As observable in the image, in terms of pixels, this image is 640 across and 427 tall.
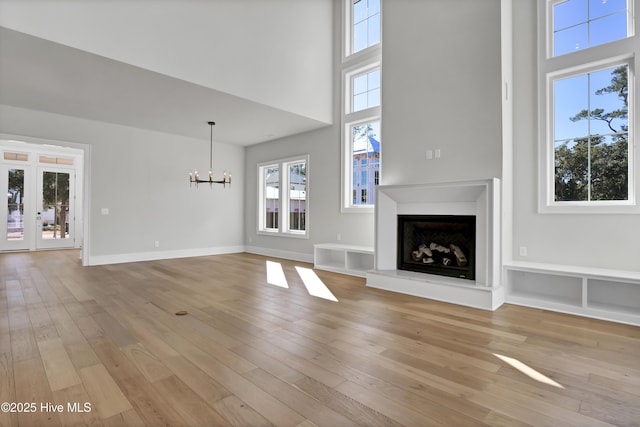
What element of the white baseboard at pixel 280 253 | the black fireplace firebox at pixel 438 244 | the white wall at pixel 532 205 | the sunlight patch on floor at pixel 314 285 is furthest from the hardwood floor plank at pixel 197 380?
the white baseboard at pixel 280 253

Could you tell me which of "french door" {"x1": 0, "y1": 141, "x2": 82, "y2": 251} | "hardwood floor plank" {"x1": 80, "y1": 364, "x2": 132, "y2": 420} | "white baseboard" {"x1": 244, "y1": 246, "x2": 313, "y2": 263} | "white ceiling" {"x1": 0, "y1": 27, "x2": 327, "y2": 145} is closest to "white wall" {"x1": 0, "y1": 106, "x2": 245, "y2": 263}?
"white ceiling" {"x1": 0, "y1": 27, "x2": 327, "y2": 145}

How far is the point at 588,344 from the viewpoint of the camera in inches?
101

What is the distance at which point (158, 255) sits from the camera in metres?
7.04

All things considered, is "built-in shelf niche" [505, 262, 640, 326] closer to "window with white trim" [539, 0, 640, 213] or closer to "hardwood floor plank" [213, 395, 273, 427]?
"window with white trim" [539, 0, 640, 213]

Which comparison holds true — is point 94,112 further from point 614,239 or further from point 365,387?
point 614,239

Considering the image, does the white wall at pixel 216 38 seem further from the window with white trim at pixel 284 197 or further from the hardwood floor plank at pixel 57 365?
the hardwood floor plank at pixel 57 365

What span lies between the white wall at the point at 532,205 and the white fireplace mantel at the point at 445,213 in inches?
25.5

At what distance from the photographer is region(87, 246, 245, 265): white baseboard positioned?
6.30 metres

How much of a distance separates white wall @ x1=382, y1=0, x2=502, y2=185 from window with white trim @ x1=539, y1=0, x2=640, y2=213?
0.73 m

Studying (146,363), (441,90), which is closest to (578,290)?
(441,90)

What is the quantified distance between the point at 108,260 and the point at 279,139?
14.2 feet

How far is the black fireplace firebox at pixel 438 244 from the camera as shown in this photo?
3.99 m

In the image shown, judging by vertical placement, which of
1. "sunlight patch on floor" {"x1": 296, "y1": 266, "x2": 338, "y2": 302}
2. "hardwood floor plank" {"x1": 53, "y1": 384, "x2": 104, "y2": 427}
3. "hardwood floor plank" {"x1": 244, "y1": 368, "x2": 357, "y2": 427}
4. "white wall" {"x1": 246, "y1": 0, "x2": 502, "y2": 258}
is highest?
"white wall" {"x1": 246, "y1": 0, "x2": 502, "y2": 258}

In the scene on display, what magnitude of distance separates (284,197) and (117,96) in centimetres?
377
